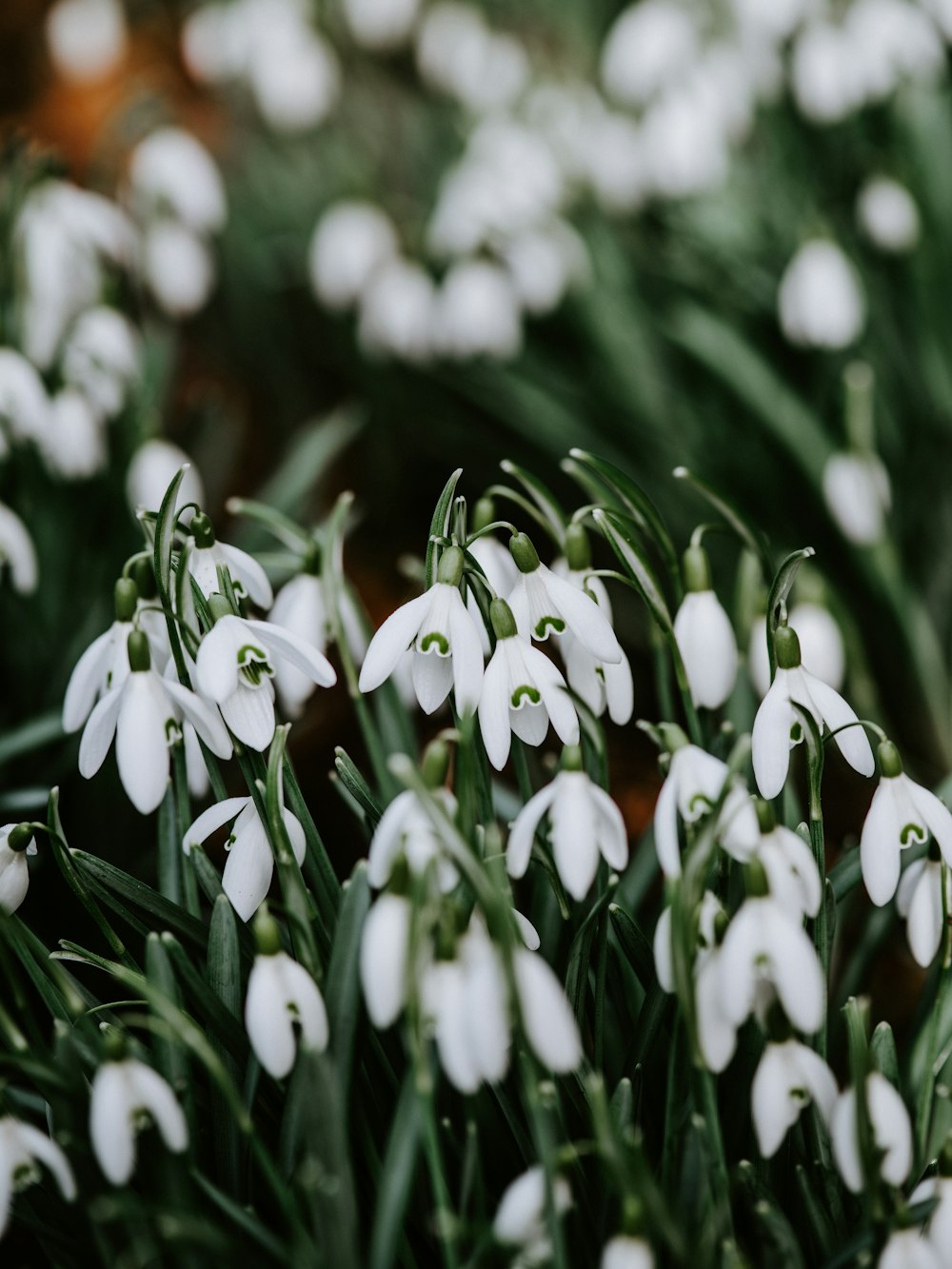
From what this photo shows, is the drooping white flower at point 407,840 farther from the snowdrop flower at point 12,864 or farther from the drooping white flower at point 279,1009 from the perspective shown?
the snowdrop flower at point 12,864

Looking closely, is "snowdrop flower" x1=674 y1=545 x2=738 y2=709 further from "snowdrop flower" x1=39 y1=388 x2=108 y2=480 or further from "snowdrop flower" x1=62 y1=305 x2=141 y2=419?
"snowdrop flower" x1=62 y1=305 x2=141 y2=419

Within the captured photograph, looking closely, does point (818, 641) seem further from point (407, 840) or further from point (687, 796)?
point (407, 840)

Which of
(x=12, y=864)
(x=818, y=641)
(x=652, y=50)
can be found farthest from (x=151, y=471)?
(x=652, y=50)

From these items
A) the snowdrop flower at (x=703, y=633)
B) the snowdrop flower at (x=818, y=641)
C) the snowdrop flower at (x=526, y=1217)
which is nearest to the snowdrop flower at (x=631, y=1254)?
the snowdrop flower at (x=526, y=1217)

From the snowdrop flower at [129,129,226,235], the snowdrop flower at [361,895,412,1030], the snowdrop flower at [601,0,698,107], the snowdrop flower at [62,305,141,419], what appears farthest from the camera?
the snowdrop flower at [601,0,698,107]

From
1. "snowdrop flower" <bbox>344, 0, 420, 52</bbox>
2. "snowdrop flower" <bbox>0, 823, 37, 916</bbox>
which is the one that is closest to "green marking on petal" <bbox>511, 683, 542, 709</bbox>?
"snowdrop flower" <bbox>0, 823, 37, 916</bbox>

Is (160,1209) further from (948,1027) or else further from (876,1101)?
(948,1027)

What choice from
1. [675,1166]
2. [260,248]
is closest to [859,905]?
[675,1166]
